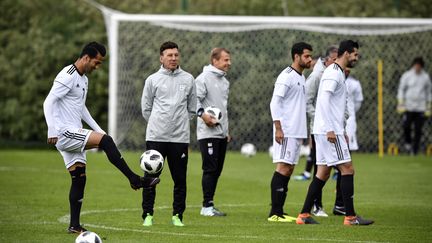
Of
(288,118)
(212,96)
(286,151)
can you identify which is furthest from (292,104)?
(212,96)

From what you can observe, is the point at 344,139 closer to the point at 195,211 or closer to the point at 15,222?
the point at 195,211

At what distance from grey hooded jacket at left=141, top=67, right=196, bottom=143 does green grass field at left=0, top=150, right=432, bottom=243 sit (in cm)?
114

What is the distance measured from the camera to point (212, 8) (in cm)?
3136

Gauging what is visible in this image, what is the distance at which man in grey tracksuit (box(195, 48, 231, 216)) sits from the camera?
48.4 feet

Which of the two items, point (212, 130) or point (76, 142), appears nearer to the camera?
point (76, 142)

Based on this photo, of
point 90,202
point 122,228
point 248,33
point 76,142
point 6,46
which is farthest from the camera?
point 6,46

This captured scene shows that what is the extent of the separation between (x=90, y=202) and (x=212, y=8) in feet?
52.5

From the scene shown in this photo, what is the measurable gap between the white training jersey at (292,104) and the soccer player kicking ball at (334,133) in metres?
0.46

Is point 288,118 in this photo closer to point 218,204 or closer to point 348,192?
point 348,192

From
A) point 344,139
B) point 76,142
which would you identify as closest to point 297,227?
point 344,139

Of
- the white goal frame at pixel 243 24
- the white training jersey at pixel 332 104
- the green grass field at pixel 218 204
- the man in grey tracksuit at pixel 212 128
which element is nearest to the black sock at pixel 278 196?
the green grass field at pixel 218 204

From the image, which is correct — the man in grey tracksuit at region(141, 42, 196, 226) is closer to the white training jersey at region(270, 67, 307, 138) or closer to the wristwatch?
the wristwatch

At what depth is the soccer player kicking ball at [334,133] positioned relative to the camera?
516 inches

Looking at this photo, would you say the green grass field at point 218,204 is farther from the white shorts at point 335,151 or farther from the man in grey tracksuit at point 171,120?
the white shorts at point 335,151
